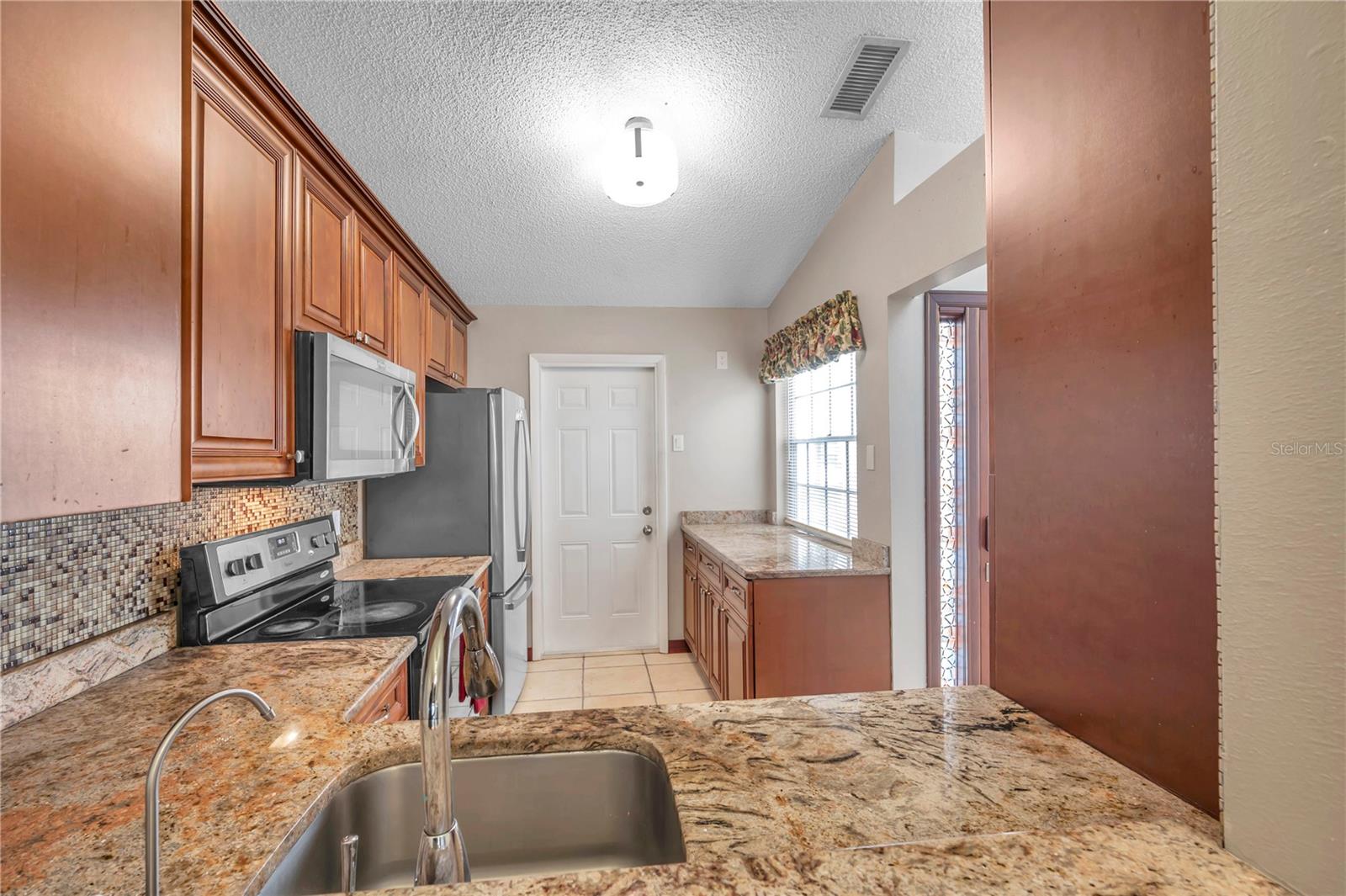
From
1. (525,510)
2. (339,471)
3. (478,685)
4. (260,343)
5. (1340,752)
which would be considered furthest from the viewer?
(525,510)

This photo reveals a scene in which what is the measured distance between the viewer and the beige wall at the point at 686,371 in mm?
3791

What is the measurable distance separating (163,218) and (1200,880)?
1.43 metres

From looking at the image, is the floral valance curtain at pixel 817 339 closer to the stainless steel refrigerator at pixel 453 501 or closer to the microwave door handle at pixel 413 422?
the stainless steel refrigerator at pixel 453 501

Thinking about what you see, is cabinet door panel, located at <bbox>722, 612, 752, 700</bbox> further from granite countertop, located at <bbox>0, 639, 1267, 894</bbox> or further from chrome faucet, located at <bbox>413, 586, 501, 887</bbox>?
chrome faucet, located at <bbox>413, 586, 501, 887</bbox>

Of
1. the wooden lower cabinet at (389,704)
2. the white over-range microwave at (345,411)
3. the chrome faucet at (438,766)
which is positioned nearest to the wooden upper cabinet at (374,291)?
the white over-range microwave at (345,411)

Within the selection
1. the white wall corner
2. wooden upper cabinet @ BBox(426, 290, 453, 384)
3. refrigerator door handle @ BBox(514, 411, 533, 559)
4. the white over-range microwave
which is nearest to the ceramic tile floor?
refrigerator door handle @ BBox(514, 411, 533, 559)

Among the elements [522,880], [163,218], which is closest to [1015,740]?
[522,880]

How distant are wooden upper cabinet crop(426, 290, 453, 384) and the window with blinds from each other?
2.04 meters

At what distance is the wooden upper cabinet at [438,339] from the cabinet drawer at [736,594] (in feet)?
5.94

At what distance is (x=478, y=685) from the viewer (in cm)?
77

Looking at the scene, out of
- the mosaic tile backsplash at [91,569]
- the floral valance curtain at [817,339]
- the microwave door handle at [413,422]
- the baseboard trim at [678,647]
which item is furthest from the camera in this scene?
the baseboard trim at [678,647]

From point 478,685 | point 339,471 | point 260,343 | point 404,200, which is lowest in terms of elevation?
point 478,685

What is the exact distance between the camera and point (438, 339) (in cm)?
309

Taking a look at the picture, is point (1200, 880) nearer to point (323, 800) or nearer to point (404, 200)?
point (323, 800)
